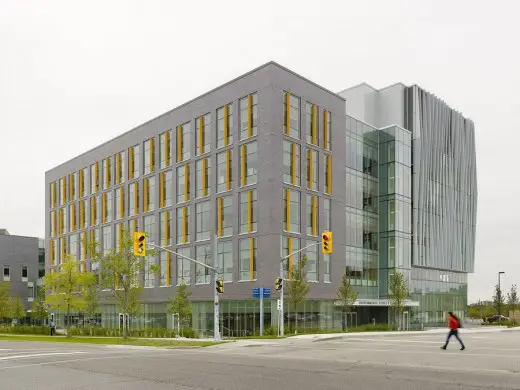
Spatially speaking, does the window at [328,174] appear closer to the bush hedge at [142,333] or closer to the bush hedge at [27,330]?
the bush hedge at [142,333]

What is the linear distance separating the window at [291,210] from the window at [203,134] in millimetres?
10571

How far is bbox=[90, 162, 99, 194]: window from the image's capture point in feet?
247

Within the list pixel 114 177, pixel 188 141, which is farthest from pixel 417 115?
pixel 114 177

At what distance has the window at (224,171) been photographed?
2138 inches

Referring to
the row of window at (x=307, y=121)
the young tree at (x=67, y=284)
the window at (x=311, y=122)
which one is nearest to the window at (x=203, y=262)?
the young tree at (x=67, y=284)

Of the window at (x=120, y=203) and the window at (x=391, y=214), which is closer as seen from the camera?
the window at (x=391, y=214)

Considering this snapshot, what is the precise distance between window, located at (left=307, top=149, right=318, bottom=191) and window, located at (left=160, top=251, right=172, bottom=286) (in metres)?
17.7

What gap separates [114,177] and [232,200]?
2430cm

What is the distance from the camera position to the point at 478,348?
94.8 feet

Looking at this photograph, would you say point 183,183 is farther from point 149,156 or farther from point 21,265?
point 21,265

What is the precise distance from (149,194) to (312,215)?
20978mm

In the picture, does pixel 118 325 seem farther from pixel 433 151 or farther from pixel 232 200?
pixel 433 151

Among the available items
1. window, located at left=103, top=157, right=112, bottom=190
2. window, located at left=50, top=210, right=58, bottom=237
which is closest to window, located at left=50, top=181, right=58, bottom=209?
window, located at left=50, top=210, right=58, bottom=237

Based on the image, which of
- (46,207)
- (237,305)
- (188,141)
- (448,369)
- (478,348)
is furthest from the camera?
(46,207)
